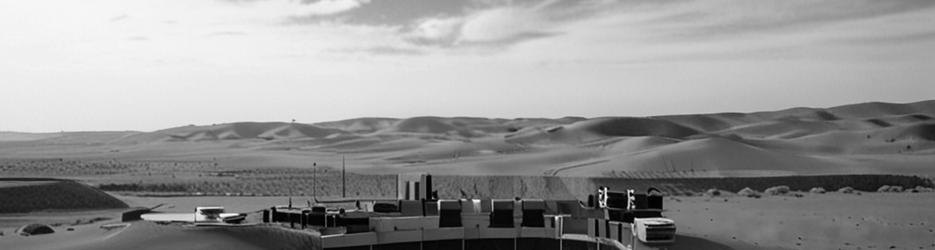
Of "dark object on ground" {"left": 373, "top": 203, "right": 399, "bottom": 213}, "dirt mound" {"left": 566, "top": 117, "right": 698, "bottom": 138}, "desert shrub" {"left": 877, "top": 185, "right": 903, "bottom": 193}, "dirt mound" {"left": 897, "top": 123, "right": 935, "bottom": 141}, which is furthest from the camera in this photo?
"dirt mound" {"left": 566, "top": 117, "right": 698, "bottom": 138}

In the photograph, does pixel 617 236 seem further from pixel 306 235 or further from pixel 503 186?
pixel 503 186

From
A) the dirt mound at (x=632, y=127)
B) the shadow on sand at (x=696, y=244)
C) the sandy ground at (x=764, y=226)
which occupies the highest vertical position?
the dirt mound at (x=632, y=127)

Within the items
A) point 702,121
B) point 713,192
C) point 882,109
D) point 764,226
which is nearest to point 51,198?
point 764,226

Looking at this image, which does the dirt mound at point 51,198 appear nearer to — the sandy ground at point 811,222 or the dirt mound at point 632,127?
the sandy ground at point 811,222

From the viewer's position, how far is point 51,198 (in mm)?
39906

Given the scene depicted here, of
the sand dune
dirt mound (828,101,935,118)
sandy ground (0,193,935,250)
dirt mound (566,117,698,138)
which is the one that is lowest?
sandy ground (0,193,935,250)

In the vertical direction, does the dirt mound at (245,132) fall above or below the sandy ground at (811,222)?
above

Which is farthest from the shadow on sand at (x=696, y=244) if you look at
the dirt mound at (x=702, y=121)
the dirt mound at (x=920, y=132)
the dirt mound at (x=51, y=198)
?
the dirt mound at (x=702, y=121)

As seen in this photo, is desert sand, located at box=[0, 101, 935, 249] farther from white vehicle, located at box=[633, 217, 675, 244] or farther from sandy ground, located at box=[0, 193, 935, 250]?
white vehicle, located at box=[633, 217, 675, 244]

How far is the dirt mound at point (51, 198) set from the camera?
127 ft

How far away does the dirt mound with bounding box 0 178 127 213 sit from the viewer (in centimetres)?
3872

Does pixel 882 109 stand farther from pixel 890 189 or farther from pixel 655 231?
pixel 655 231

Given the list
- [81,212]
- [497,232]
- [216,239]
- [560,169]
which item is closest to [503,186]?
[560,169]

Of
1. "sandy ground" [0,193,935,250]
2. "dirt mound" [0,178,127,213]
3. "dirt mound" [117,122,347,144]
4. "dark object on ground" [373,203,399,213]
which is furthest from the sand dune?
"dark object on ground" [373,203,399,213]
